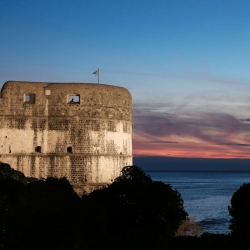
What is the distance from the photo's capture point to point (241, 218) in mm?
18797

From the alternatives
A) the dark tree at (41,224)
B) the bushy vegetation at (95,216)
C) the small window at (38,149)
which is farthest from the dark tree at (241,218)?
the small window at (38,149)

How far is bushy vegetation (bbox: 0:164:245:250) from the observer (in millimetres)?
14414

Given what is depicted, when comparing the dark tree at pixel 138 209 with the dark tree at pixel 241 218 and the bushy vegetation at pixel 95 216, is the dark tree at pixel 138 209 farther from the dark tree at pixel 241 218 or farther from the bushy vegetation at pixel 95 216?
the dark tree at pixel 241 218

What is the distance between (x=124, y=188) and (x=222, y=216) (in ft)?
119

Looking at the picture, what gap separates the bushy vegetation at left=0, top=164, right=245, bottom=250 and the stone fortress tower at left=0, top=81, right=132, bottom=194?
1174 cm

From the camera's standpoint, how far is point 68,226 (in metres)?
14.7

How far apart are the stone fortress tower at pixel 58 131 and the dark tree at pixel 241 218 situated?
13021 millimetres

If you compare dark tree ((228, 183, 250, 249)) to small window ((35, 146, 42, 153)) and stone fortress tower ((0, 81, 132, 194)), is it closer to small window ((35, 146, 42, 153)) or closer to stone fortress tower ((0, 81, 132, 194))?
stone fortress tower ((0, 81, 132, 194))

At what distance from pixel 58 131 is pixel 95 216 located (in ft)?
50.1

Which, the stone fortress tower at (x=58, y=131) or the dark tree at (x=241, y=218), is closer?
the dark tree at (x=241, y=218)

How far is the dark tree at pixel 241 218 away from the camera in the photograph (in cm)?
1859

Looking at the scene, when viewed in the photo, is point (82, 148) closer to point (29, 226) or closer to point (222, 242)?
point (222, 242)

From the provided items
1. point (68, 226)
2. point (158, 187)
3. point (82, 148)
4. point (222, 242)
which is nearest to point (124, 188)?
point (158, 187)

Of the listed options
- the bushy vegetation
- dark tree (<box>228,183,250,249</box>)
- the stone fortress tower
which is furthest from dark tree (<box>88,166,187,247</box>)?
the stone fortress tower
